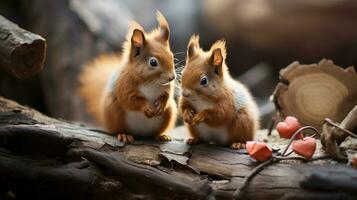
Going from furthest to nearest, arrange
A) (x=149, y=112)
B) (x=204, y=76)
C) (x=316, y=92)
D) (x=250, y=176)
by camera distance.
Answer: (x=316, y=92) → (x=149, y=112) → (x=204, y=76) → (x=250, y=176)

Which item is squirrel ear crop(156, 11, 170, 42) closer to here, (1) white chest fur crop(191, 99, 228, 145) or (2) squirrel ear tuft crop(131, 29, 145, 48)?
(2) squirrel ear tuft crop(131, 29, 145, 48)

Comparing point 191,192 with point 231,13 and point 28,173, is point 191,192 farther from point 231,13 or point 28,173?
point 231,13

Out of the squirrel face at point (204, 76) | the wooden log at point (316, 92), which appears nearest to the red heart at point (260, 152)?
the squirrel face at point (204, 76)

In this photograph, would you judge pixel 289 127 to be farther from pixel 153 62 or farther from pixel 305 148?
pixel 153 62

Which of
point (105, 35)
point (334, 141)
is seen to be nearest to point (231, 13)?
point (105, 35)

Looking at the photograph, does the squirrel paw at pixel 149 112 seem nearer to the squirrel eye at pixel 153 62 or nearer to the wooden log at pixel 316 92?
the squirrel eye at pixel 153 62

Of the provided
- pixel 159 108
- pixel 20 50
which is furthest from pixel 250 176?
pixel 20 50
